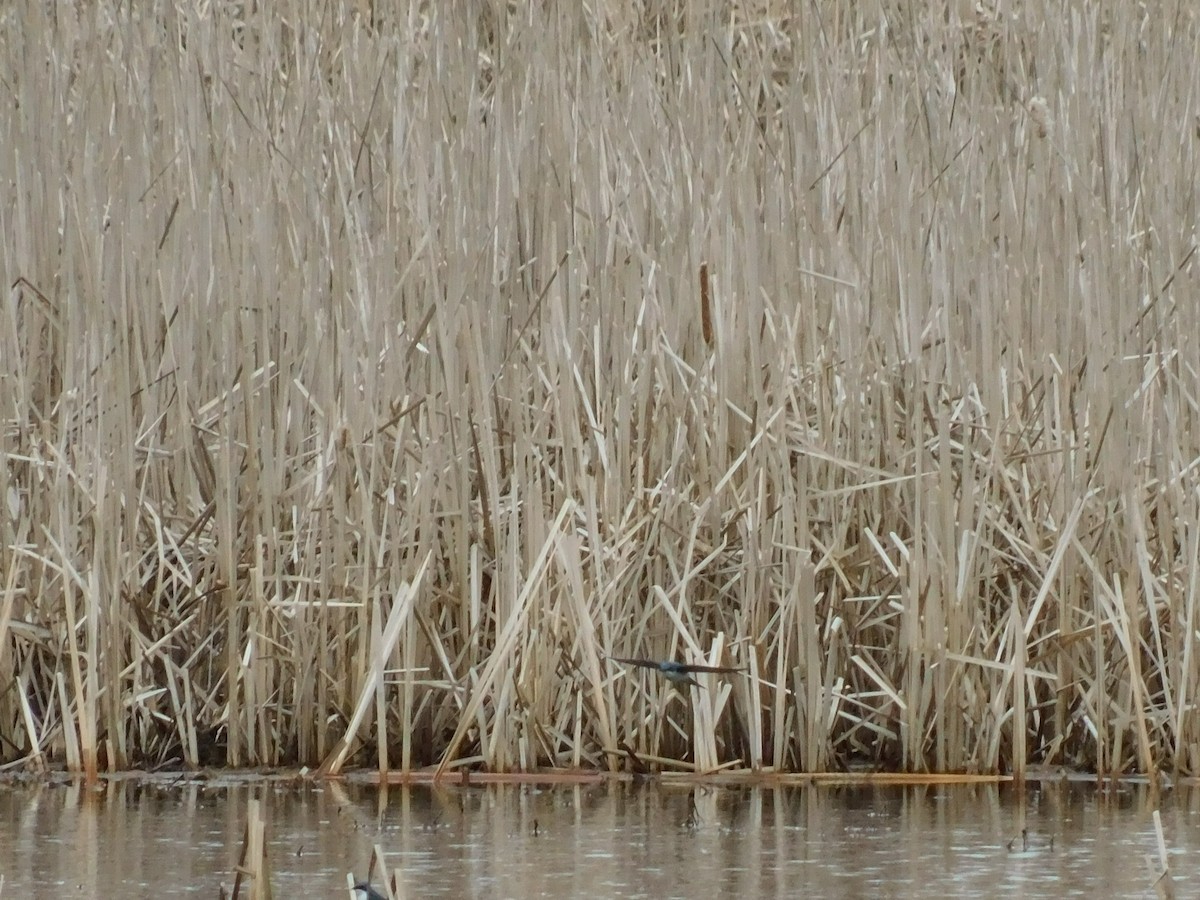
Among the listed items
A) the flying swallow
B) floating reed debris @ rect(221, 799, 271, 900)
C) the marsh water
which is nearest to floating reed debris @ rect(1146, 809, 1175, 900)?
the marsh water

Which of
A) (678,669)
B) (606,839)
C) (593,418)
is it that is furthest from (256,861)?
(593,418)

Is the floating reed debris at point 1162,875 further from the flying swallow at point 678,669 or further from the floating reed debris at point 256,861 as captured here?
the floating reed debris at point 256,861

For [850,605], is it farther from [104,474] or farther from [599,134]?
[104,474]

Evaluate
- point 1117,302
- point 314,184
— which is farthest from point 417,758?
point 1117,302

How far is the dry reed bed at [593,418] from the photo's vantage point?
393 centimetres

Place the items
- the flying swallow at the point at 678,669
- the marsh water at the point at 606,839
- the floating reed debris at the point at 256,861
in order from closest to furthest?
the floating reed debris at the point at 256,861, the marsh water at the point at 606,839, the flying swallow at the point at 678,669

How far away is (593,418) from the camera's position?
4043 mm

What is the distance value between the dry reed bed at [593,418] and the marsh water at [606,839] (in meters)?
0.11

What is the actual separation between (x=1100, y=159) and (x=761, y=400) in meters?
0.93

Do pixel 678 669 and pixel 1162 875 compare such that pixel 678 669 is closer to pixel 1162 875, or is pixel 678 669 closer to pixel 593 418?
pixel 593 418

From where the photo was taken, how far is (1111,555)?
13.2ft

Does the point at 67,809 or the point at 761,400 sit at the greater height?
the point at 761,400

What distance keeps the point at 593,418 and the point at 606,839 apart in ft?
3.00

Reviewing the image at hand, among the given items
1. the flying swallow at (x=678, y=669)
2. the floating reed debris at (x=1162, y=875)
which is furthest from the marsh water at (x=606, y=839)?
the flying swallow at (x=678, y=669)
